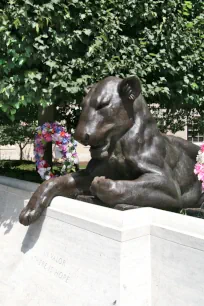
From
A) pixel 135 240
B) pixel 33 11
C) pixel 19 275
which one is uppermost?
pixel 33 11

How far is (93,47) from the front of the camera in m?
4.95

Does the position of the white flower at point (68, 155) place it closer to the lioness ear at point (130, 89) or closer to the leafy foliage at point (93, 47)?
the leafy foliage at point (93, 47)

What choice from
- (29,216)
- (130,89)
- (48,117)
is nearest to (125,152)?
(130,89)

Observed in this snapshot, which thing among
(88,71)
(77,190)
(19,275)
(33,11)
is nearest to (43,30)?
(33,11)

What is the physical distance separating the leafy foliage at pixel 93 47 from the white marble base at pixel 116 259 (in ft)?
7.18

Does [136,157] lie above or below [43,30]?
below

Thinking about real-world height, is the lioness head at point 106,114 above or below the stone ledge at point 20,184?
above

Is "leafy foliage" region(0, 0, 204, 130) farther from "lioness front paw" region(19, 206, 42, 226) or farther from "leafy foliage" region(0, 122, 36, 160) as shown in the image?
"leafy foliage" region(0, 122, 36, 160)

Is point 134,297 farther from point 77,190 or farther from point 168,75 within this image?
point 168,75

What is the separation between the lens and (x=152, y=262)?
2.66 metres

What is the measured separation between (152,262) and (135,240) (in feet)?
0.81

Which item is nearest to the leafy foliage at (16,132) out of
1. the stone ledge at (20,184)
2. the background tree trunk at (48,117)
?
the background tree trunk at (48,117)

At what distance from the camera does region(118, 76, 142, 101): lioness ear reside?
3.01 metres

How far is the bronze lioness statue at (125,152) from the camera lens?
9.63ft
